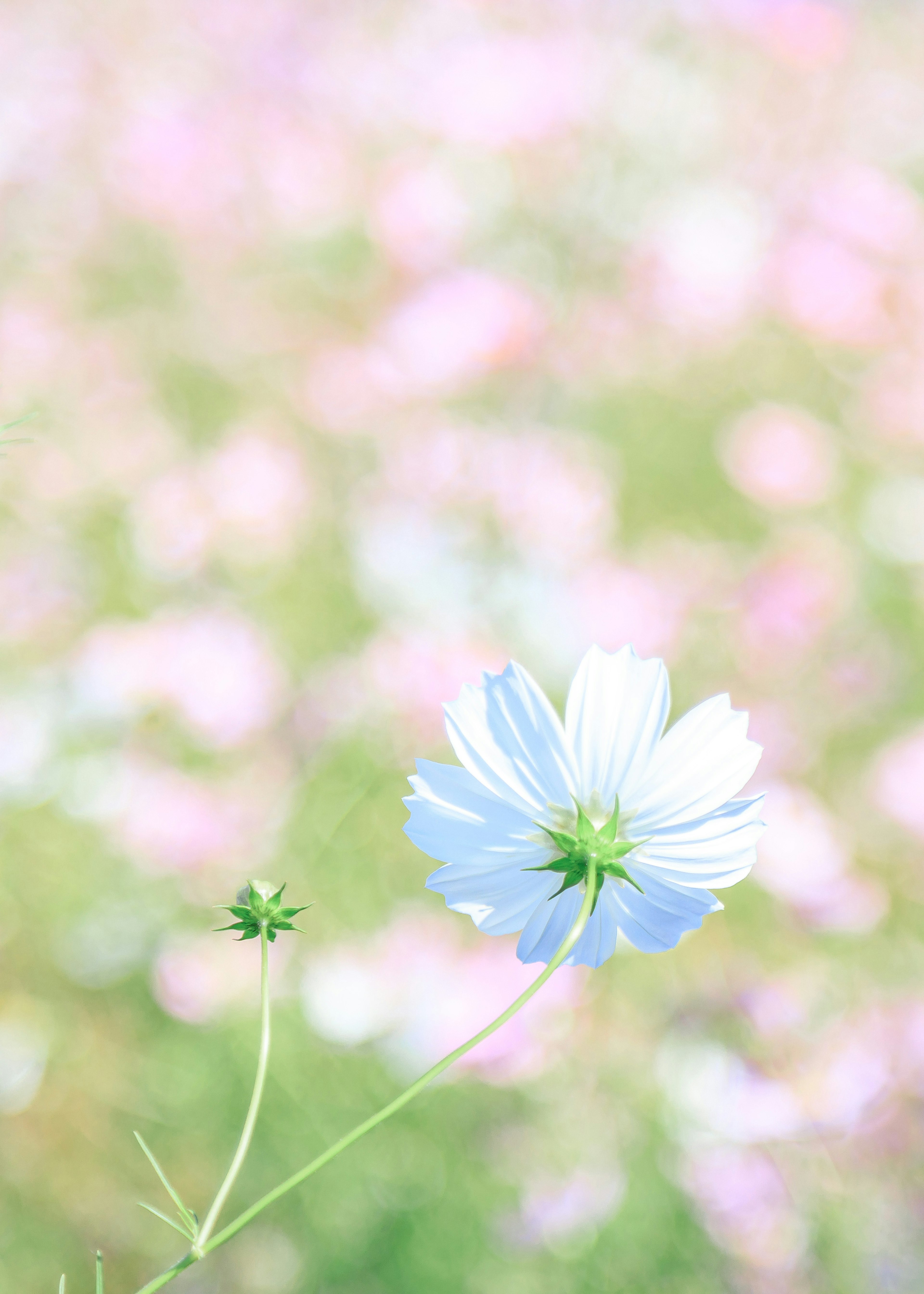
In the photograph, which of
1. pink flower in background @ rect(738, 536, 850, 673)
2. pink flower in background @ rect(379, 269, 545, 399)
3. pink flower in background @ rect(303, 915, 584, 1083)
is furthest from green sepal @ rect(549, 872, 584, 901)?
pink flower in background @ rect(379, 269, 545, 399)

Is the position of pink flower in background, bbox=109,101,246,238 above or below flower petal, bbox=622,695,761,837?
above

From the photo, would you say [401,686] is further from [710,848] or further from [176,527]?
[710,848]

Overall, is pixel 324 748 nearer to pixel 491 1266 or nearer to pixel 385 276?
pixel 491 1266

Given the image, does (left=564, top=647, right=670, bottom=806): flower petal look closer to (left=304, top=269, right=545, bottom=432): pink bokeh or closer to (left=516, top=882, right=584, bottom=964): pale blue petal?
(left=516, top=882, right=584, bottom=964): pale blue petal

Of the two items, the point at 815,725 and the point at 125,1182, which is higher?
the point at 815,725

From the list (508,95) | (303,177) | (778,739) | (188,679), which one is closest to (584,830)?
(188,679)

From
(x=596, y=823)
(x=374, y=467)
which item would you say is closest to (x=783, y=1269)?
(x=596, y=823)
